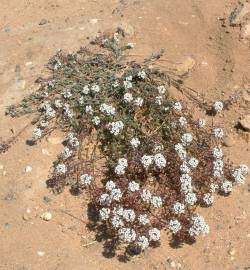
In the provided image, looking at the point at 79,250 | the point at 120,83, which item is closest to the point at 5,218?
the point at 79,250

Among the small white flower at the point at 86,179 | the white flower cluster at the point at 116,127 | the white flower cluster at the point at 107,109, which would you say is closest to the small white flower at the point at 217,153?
the white flower cluster at the point at 116,127

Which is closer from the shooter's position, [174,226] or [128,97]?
[174,226]

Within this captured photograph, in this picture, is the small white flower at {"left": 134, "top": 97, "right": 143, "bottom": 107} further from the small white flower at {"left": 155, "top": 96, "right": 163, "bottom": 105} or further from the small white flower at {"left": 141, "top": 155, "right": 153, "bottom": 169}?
the small white flower at {"left": 141, "top": 155, "right": 153, "bottom": 169}

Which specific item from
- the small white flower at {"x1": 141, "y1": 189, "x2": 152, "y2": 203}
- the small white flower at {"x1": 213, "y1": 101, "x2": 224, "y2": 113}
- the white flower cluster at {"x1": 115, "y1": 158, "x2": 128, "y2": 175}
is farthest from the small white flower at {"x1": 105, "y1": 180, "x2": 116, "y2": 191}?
the small white flower at {"x1": 213, "y1": 101, "x2": 224, "y2": 113}

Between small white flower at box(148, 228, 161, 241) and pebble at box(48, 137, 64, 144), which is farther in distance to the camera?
pebble at box(48, 137, 64, 144)

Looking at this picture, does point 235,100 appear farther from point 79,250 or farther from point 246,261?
point 79,250

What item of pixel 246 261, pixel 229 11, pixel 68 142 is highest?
pixel 229 11

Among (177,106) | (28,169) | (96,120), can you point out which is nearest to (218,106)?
(177,106)

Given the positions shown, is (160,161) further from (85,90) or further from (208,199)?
(85,90)
